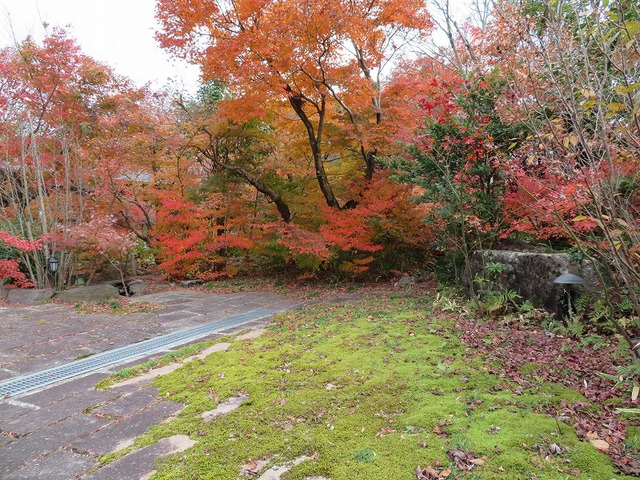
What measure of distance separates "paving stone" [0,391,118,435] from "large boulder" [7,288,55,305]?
6.29 m

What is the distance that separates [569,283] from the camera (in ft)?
14.5

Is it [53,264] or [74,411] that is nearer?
[74,411]

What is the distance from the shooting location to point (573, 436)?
7.39 feet

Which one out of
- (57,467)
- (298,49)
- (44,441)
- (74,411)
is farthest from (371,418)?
(298,49)

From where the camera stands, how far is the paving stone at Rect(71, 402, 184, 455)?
2582 mm

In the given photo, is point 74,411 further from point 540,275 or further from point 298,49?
point 298,49

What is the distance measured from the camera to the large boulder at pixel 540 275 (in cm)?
466

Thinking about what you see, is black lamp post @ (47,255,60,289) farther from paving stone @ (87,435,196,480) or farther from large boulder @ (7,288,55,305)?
paving stone @ (87,435,196,480)

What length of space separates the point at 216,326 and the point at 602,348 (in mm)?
5105

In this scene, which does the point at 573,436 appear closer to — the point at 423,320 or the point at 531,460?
the point at 531,460

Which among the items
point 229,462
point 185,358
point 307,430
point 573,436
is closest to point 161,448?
point 229,462

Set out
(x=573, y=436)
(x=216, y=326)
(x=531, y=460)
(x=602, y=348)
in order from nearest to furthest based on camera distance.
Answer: (x=531, y=460) < (x=573, y=436) < (x=602, y=348) < (x=216, y=326)

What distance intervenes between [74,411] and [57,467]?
0.90m

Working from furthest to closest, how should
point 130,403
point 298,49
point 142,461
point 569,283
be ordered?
point 298,49 < point 569,283 < point 130,403 < point 142,461
